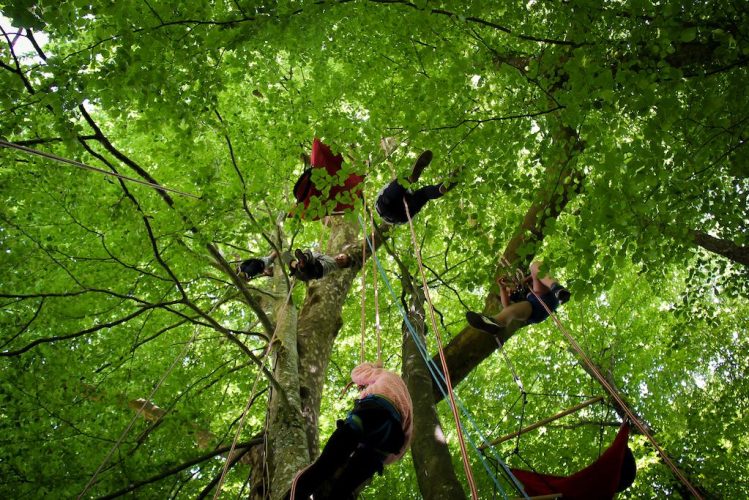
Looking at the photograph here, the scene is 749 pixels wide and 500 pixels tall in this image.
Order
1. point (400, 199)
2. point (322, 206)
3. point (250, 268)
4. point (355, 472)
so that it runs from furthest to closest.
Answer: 1. point (250, 268)
2. point (400, 199)
3. point (322, 206)
4. point (355, 472)

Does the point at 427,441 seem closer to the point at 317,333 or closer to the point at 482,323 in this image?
the point at 482,323

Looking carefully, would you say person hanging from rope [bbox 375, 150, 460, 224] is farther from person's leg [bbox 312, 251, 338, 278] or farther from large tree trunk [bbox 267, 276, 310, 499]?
large tree trunk [bbox 267, 276, 310, 499]

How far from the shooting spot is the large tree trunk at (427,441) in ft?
11.2

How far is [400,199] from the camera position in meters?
4.37

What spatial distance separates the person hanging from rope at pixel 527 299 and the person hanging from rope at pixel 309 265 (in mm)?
1703

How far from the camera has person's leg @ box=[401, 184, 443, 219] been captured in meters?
4.16

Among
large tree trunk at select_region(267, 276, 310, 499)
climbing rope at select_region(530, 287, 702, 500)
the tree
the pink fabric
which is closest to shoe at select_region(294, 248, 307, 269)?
the tree

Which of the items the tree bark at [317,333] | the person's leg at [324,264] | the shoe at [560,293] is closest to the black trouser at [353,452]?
Answer: the tree bark at [317,333]

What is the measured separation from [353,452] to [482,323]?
162 cm

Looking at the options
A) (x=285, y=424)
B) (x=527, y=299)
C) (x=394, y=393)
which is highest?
(x=527, y=299)

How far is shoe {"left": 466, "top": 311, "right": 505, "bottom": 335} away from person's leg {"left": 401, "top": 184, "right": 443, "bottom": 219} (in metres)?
1.08

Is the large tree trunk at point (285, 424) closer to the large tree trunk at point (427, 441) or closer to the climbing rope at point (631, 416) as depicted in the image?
the large tree trunk at point (427, 441)

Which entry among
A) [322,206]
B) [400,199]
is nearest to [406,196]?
[400,199]

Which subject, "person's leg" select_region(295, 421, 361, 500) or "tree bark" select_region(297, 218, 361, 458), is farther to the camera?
"tree bark" select_region(297, 218, 361, 458)
